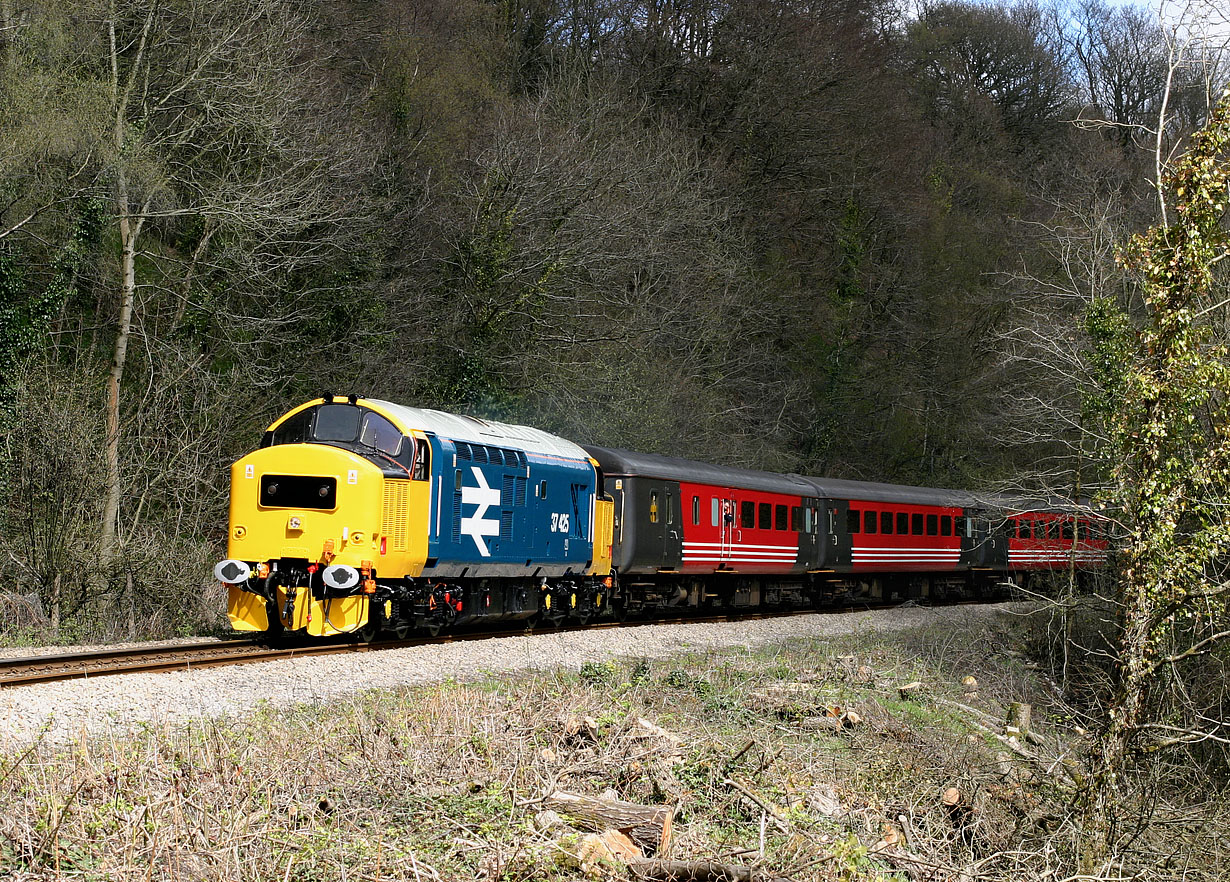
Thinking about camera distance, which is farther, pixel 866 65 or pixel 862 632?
pixel 866 65

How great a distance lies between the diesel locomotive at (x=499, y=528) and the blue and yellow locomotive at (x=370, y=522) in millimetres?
23

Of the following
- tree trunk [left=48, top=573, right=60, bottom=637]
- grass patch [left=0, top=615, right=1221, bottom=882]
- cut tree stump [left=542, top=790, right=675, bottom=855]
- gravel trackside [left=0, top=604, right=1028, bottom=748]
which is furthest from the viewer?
tree trunk [left=48, top=573, right=60, bottom=637]

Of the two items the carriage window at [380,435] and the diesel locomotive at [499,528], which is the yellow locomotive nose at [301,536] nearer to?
the diesel locomotive at [499,528]

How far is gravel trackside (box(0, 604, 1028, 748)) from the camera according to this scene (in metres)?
10.0

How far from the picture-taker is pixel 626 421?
100.0 feet

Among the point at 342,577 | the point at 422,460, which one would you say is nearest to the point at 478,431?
the point at 422,460

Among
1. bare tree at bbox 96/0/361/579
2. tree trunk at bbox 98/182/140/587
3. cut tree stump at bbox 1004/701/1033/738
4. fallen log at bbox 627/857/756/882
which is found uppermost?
bare tree at bbox 96/0/361/579

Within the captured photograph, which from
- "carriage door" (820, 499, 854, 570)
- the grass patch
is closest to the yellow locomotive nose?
the grass patch

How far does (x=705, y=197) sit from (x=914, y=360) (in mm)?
11161

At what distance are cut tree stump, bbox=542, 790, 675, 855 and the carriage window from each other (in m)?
7.96

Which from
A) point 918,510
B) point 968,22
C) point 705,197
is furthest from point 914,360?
point 968,22

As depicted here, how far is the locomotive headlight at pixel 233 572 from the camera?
14.7 m

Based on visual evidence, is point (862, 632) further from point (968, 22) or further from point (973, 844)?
point (968, 22)

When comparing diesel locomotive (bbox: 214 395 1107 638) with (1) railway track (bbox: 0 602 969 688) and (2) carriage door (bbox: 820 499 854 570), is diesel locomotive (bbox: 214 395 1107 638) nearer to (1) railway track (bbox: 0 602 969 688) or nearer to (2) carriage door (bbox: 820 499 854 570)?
(2) carriage door (bbox: 820 499 854 570)
